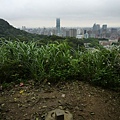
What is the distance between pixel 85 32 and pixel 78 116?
76.5 inches

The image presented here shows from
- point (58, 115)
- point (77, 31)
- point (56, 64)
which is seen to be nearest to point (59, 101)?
point (58, 115)

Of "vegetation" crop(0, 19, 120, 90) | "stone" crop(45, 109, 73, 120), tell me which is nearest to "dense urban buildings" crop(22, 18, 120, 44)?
"vegetation" crop(0, 19, 120, 90)

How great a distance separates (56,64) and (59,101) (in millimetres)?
544

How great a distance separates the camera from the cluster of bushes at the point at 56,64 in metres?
2.22

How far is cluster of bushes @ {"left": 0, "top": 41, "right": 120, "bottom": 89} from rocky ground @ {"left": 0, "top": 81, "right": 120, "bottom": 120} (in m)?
0.11

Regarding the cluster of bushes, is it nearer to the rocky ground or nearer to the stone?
the rocky ground

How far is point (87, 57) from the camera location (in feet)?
7.77

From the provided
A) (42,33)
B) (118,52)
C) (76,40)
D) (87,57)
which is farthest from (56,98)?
(42,33)

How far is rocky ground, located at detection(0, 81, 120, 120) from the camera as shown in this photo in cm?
175

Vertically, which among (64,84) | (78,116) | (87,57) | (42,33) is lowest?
(78,116)

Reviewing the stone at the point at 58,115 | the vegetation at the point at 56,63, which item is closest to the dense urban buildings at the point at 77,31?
the vegetation at the point at 56,63

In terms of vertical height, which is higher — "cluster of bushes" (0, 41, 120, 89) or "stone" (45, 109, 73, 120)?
"cluster of bushes" (0, 41, 120, 89)

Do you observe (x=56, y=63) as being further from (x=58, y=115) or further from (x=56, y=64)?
(x=58, y=115)

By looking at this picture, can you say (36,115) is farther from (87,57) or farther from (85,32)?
(85,32)
